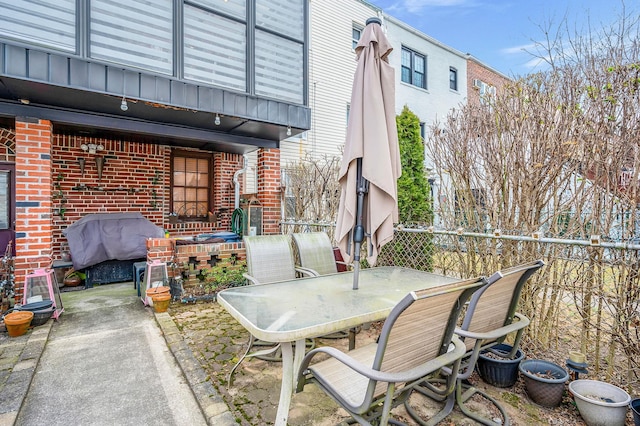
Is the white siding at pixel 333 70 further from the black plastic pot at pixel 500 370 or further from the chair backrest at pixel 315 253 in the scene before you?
the black plastic pot at pixel 500 370

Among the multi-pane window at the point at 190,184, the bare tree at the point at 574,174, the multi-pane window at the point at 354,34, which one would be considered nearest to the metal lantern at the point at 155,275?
the multi-pane window at the point at 190,184

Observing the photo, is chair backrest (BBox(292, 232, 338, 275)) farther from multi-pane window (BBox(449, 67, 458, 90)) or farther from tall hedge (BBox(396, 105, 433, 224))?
multi-pane window (BBox(449, 67, 458, 90))

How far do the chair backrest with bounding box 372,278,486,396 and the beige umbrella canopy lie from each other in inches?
39.1

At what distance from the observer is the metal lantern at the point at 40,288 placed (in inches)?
158

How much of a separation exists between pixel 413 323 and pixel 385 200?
1.23 meters

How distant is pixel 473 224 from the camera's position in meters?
3.92

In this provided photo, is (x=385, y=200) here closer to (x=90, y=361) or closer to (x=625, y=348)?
(x=625, y=348)

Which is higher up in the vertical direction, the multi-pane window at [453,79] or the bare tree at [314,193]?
the multi-pane window at [453,79]

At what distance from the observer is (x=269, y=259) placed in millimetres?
3461

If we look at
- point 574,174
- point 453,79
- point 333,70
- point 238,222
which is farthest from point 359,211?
point 453,79

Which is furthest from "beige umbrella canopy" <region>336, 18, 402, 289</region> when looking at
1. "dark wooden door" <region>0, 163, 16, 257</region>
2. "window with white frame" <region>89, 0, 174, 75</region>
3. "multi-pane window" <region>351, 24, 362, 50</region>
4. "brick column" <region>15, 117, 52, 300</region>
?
"multi-pane window" <region>351, 24, 362, 50</region>

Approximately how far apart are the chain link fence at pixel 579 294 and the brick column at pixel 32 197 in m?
4.87

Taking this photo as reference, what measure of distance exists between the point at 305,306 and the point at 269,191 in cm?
406

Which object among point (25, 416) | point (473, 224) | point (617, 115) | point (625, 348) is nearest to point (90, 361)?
point (25, 416)
